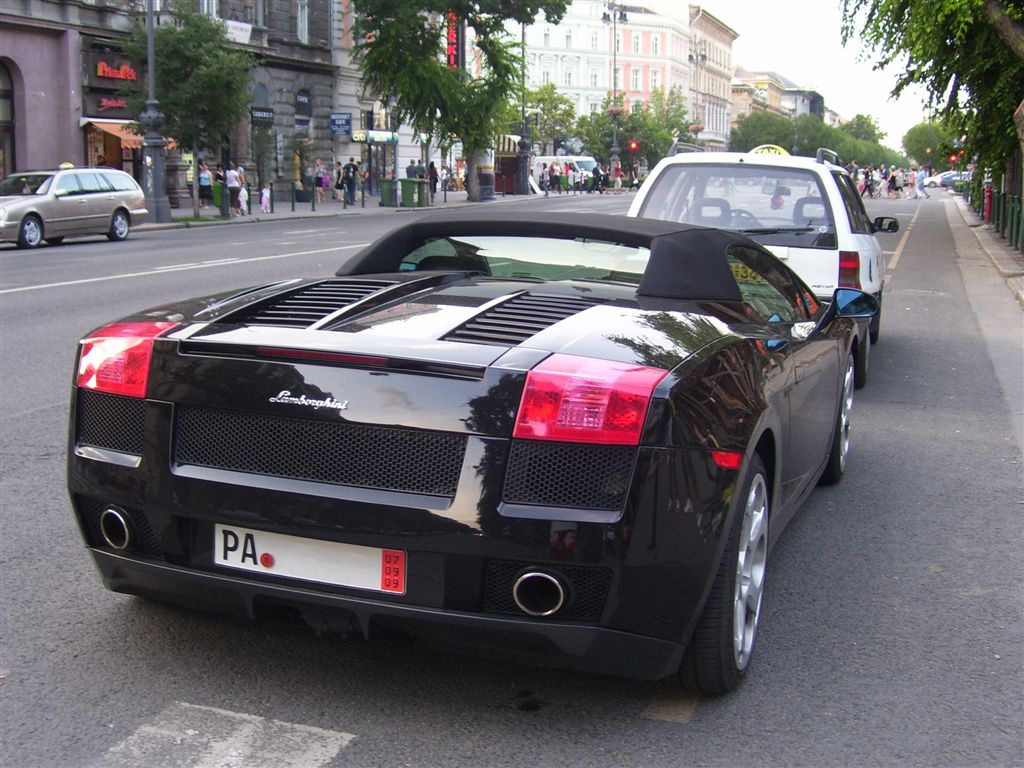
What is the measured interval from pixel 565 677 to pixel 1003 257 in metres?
21.9

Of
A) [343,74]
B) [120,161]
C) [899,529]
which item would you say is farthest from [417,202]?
[899,529]

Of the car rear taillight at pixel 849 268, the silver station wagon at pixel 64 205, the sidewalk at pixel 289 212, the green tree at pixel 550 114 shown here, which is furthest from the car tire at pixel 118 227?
the green tree at pixel 550 114

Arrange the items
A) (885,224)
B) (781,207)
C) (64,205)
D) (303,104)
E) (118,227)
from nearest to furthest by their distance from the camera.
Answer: (781,207) → (885,224) → (64,205) → (118,227) → (303,104)

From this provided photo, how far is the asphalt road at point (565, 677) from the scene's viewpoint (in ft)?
10.8

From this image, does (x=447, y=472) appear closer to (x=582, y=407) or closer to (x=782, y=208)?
(x=582, y=407)

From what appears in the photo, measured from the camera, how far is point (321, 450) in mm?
3264

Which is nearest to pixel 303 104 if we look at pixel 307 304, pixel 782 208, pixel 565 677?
pixel 782 208

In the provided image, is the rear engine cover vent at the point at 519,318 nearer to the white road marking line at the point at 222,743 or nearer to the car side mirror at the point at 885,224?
the white road marking line at the point at 222,743

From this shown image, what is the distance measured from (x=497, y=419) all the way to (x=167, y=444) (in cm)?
97

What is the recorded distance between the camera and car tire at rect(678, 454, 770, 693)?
135 inches

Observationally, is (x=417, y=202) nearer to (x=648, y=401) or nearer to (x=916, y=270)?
(x=916, y=270)

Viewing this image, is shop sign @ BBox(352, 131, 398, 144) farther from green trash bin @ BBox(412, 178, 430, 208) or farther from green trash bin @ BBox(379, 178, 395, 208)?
green trash bin @ BBox(412, 178, 430, 208)

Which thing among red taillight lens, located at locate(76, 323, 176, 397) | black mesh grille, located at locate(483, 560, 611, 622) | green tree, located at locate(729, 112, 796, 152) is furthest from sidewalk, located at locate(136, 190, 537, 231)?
green tree, located at locate(729, 112, 796, 152)

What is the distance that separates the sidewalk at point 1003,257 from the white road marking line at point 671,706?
13.4 metres
